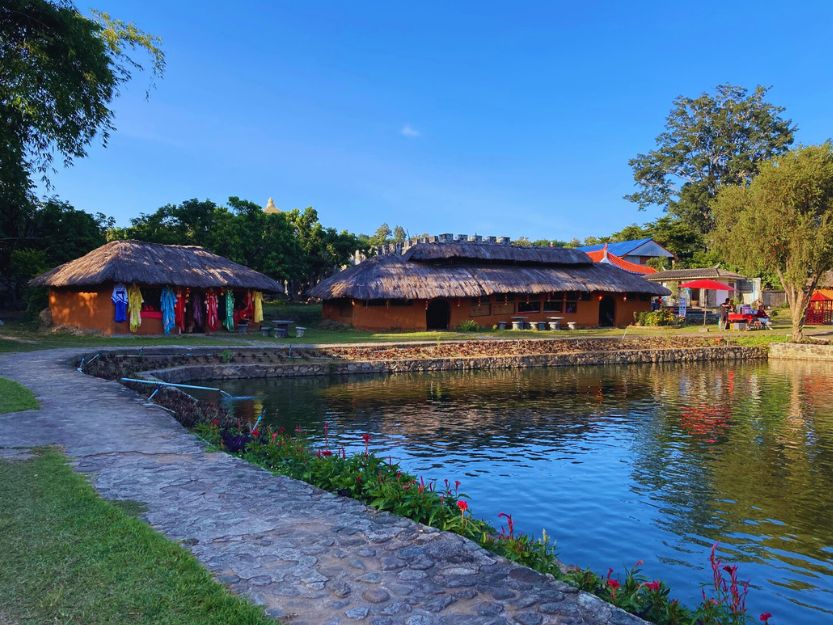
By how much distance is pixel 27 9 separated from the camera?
51.2 feet

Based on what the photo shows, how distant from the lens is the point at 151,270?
24.8 m

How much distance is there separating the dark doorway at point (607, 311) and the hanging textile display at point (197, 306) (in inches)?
879

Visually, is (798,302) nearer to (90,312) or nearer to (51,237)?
(90,312)

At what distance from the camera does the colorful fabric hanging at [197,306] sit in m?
27.2

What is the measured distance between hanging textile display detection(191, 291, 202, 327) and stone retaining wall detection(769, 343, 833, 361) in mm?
25967

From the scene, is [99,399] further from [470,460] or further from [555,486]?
[555,486]

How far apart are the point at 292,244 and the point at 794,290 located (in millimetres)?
25957

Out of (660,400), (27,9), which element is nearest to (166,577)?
(660,400)

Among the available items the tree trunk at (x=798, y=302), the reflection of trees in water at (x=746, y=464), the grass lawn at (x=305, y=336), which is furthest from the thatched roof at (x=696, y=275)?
the reflection of trees in water at (x=746, y=464)

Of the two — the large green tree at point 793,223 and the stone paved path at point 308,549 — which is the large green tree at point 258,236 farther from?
the stone paved path at point 308,549

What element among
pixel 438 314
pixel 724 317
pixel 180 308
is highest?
pixel 180 308

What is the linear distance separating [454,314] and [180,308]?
13.5m

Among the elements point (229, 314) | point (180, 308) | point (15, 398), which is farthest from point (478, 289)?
point (15, 398)

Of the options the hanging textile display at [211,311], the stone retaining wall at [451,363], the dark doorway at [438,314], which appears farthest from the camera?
the dark doorway at [438,314]
